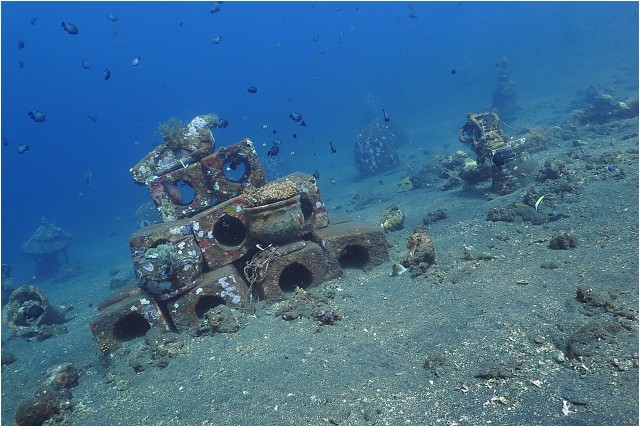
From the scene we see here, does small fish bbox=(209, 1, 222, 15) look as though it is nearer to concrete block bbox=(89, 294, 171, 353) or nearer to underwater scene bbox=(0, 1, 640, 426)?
underwater scene bbox=(0, 1, 640, 426)

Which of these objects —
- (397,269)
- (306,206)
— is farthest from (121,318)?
(397,269)

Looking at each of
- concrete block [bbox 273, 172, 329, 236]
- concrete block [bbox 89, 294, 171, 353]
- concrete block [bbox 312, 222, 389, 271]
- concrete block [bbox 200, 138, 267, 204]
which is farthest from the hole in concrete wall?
A: concrete block [bbox 89, 294, 171, 353]

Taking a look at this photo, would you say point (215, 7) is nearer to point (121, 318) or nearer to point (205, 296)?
point (205, 296)

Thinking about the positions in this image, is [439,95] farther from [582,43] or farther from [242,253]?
[242,253]

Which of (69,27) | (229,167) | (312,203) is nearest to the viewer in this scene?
(312,203)

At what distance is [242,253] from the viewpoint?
744 centimetres

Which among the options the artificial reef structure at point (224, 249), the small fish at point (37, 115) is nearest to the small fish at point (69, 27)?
the small fish at point (37, 115)

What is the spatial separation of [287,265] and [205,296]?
1.80m

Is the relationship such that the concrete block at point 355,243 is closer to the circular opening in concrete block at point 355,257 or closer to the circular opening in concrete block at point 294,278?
the circular opening in concrete block at point 355,257

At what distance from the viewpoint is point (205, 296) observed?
7.01m

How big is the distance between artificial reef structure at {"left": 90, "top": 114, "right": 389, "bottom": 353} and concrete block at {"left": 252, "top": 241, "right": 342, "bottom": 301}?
0.02 meters

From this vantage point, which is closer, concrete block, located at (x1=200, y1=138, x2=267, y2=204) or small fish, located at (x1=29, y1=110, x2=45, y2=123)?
concrete block, located at (x1=200, y1=138, x2=267, y2=204)

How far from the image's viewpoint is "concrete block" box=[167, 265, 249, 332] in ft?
22.0

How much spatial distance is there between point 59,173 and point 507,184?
12207 cm
